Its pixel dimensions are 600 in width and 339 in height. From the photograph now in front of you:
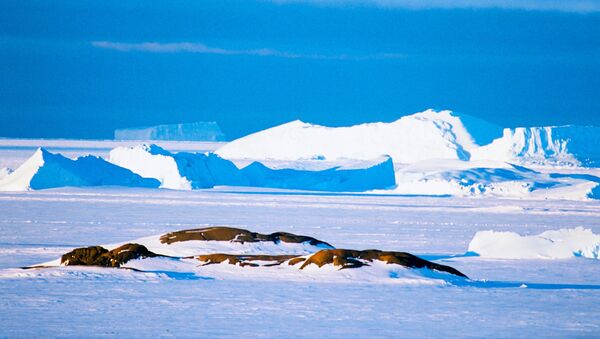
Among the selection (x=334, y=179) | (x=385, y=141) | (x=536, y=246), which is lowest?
(x=536, y=246)

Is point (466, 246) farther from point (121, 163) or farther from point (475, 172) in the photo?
point (475, 172)

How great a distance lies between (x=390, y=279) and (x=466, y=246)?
8515 mm

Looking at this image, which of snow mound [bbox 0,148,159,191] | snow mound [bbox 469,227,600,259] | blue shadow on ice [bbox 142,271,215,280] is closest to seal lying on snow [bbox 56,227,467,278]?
blue shadow on ice [bbox 142,271,215,280]

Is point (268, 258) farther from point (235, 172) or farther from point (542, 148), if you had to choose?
point (542, 148)

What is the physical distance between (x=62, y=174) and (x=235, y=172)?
10.6 meters

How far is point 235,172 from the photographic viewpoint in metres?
52.2

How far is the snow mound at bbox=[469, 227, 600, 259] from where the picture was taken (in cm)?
1883

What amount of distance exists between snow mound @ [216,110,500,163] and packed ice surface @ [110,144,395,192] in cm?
1669

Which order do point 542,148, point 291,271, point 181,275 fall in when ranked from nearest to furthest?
point 181,275 < point 291,271 < point 542,148

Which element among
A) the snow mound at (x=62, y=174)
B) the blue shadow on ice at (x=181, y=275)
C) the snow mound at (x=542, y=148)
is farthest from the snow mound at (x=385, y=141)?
the blue shadow on ice at (x=181, y=275)

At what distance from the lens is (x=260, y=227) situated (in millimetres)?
26516

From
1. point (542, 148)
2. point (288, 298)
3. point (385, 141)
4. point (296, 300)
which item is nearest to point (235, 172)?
point (542, 148)

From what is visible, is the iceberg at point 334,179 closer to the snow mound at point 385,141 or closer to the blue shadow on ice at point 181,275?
the snow mound at point 385,141

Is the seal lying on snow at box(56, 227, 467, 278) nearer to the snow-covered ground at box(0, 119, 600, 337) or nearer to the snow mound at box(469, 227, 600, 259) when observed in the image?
the snow-covered ground at box(0, 119, 600, 337)
